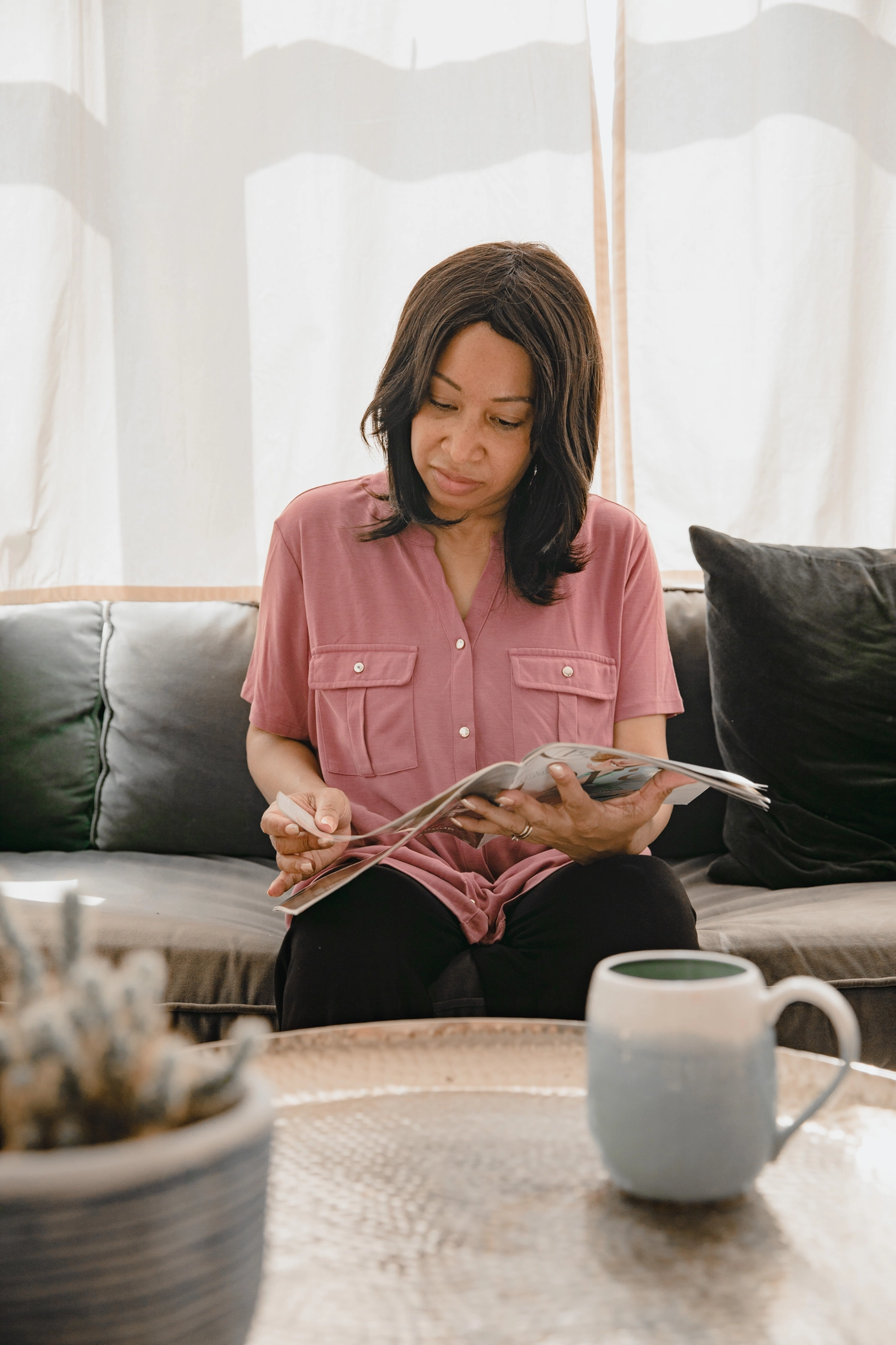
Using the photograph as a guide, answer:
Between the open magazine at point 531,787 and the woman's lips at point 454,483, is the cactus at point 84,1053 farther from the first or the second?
the woman's lips at point 454,483

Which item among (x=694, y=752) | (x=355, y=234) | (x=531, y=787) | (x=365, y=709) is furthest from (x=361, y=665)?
(x=355, y=234)

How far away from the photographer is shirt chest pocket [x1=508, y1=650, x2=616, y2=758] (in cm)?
134

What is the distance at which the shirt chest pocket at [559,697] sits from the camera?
134 centimetres

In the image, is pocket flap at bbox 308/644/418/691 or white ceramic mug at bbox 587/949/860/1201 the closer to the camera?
white ceramic mug at bbox 587/949/860/1201

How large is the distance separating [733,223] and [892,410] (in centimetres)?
50

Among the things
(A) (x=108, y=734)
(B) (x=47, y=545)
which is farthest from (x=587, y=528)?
(B) (x=47, y=545)

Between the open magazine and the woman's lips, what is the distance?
402 millimetres

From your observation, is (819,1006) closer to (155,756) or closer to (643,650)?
(643,650)

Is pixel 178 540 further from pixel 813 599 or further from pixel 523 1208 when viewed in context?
pixel 523 1208

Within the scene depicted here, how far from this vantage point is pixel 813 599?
170 cm

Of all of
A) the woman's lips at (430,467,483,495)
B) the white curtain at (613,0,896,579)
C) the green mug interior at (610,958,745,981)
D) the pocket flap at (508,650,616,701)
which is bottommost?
the green mug interior at (610,958,745,981)

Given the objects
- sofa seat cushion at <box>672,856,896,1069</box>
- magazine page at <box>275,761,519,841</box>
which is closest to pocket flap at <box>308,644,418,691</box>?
magazine page at <box>275,761,519,841</box>

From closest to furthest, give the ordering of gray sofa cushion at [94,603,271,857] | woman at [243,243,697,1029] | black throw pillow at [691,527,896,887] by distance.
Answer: woman at [243,243,697,1029]
black throw pillow at [691,527,896,887]
gray sofa cushion at [94,603,271,857]

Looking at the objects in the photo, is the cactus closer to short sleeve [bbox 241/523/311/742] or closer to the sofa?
short sleeve [bbox 241/523/311/742]
